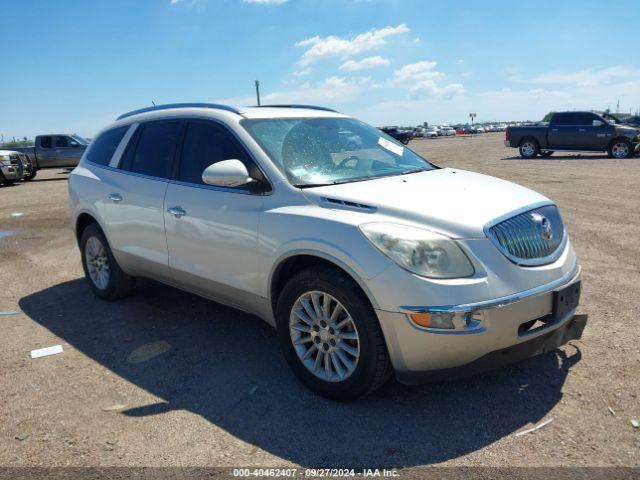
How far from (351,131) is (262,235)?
1503 millimetres

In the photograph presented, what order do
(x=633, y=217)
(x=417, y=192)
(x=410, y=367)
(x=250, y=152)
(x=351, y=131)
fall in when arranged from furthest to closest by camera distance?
1. (x=633, y=217)
2. (x=351, y=131)
3. (x=250, y=152)
4. (x=417, y=192)
5. (x=410, y=367)

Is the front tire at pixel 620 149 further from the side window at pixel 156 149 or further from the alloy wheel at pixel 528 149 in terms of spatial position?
the side window at pixel 156 149

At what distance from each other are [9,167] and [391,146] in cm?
1878

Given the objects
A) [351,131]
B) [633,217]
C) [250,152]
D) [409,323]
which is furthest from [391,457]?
[633,217]

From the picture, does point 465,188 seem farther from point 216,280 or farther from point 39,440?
point 39,440

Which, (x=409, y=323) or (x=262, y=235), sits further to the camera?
(x=262, y=235)

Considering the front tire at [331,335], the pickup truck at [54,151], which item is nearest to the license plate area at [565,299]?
the front tire at [331,335]

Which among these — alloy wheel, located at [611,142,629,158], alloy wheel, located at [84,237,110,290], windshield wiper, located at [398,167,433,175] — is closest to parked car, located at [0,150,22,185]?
alloy wheel, located at [84,237,110,290]

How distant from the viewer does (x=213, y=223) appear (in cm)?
399

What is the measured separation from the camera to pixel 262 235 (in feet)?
12.0

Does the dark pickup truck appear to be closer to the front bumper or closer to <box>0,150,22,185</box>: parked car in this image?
<box>0,150,22,185</box>: parked car

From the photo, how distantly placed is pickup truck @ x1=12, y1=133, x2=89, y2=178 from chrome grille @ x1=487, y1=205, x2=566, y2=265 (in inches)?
863

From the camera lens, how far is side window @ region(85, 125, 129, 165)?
5398mm

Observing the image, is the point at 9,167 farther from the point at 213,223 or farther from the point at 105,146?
the point at 213,223
